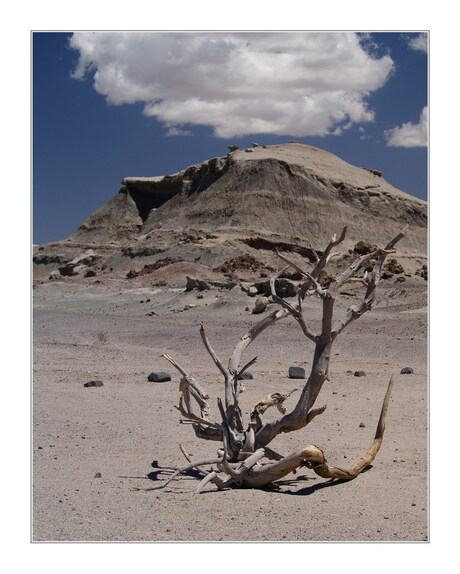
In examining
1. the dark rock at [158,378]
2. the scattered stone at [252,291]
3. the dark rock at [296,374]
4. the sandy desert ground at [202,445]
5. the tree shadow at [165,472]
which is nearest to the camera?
the sandy desert ground at [202,445]

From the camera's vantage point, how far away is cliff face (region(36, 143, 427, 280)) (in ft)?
187

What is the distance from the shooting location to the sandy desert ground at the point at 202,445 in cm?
481

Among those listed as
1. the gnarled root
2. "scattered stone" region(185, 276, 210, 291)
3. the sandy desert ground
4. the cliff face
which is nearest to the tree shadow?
the sandy desert ground

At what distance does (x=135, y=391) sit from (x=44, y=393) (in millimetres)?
1372

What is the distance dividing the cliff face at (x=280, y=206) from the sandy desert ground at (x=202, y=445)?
1366 inches

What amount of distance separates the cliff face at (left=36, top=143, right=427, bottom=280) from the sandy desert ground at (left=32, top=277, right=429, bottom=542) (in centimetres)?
3470

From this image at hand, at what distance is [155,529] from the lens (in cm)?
471

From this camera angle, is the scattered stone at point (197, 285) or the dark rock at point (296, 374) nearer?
the dark rock at point (296, 374)

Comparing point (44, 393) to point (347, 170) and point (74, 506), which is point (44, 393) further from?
point (347, 170)

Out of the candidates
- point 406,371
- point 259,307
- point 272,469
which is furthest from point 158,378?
point 259,307

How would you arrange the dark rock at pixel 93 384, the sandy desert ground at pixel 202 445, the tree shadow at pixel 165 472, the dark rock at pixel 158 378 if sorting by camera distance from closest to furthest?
the sandy desert ground at pixel 202 445 → the tree shadow at pixel 165 472 → the dark rock at pixel 93 384 → the dark rock at pixel 158 378

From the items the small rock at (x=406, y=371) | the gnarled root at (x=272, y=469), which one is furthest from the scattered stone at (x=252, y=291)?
the gnarled root at (x=272, y=469)

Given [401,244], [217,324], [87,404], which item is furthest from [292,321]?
[401,244]

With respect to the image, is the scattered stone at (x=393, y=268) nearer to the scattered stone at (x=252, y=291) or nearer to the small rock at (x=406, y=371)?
the scattered stone at (x=252, y=291)
